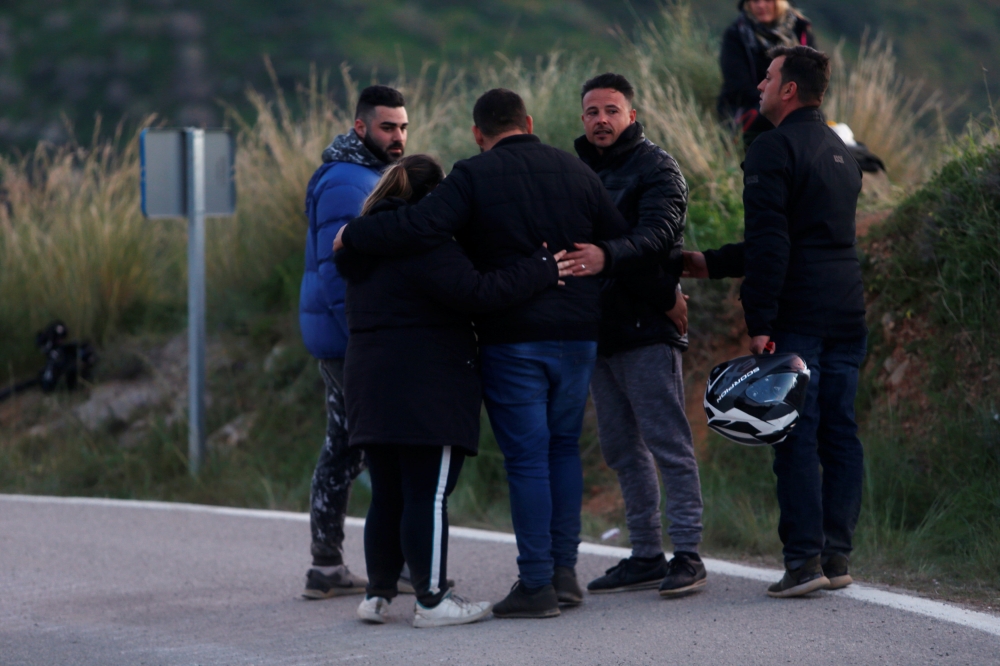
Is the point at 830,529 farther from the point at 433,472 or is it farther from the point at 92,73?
the point at 92,73

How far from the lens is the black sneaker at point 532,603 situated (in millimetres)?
4578

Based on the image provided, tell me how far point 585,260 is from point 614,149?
613 millimetres

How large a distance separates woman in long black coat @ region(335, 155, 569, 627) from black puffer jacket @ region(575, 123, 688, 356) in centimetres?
44

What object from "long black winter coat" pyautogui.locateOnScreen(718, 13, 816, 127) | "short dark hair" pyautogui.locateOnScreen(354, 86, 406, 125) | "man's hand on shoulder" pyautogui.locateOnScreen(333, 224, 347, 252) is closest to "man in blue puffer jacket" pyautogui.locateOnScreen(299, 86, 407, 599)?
"short dark hair" pyautogui.locateOnScreen(354, 86, 406, 125)

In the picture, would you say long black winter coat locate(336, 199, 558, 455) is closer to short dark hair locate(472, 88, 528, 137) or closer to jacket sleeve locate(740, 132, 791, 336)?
short dark hair locate(472, 88, 528, 137)

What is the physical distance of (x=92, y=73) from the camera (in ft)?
161

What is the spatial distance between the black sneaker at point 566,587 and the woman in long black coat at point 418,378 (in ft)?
0.94

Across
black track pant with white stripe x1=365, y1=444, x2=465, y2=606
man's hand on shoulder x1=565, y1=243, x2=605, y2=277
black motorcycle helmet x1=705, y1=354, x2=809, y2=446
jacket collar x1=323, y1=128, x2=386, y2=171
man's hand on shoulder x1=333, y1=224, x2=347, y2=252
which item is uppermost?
jacket collar x1=323, y1=128, x2=386, y2=171

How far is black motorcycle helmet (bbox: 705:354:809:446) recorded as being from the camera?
438 cm

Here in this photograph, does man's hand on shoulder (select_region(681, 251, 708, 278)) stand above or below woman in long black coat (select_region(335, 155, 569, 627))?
above

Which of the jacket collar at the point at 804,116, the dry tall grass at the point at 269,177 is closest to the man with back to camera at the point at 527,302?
the jacket collar at the point at 804,116

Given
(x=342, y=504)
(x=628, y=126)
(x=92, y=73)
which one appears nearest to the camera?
(x=628, y=126)

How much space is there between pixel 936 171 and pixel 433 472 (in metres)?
3.81

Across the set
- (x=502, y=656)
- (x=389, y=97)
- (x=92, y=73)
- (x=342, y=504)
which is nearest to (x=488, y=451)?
(x=342, y=504)
